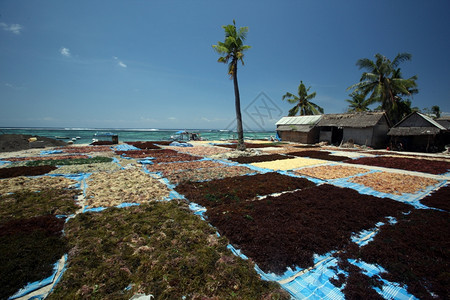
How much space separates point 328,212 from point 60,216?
661cm

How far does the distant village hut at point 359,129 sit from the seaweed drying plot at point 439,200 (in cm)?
1711

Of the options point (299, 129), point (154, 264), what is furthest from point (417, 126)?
point (154, 264)

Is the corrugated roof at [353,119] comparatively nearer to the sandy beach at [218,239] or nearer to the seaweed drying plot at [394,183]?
the seaweed drying plot at [394,183]

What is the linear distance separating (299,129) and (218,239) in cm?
2732

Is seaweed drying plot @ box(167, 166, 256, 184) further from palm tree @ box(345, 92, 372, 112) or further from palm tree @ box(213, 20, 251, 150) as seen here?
palm tree @ box(345, 92, 372, 112)

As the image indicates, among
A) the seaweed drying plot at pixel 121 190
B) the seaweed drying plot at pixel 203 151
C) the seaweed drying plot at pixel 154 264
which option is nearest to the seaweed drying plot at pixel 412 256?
the seaweed drying plot at pixel 154 264

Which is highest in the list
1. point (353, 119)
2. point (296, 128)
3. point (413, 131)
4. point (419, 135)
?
point (353, 119)

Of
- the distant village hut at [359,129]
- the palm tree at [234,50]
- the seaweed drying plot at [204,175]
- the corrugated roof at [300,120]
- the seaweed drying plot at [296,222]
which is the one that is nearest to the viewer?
the seaweed drying plot at [296,222]

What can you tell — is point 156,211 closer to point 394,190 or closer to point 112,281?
point 112,281

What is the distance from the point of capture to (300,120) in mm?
30156

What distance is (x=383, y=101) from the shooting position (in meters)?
23.2

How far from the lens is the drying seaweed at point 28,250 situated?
2543 mm

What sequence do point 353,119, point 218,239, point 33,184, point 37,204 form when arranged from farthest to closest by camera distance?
1. point 353,119
2. point 33,184
3. point 37,204
4. point 218,239

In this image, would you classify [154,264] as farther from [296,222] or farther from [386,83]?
[386,83]
